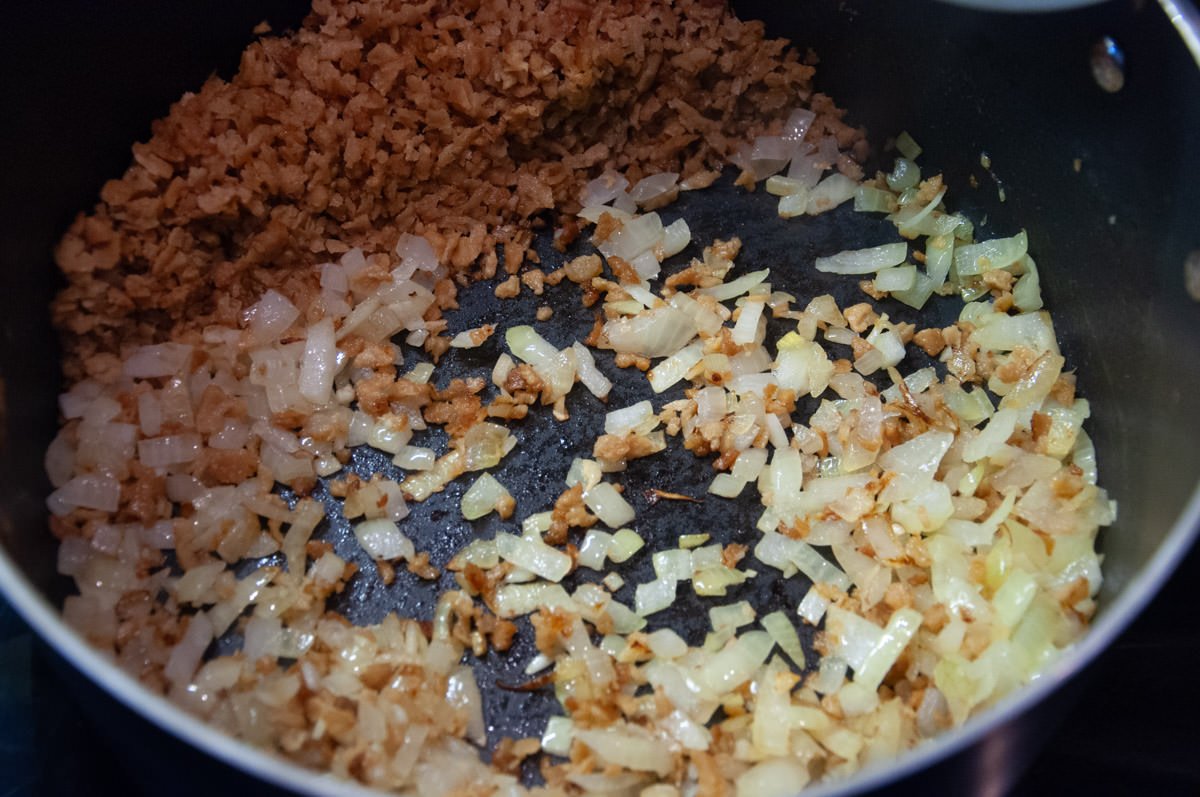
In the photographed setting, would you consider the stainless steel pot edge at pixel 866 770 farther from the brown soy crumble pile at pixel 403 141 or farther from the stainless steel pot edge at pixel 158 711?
the brown soy crumble pile at pixel 403 141

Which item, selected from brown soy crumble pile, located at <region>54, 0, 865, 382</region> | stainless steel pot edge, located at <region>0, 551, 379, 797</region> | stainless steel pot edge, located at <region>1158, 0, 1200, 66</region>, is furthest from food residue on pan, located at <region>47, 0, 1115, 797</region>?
stainless steel pot edge, located at <region>1158, 0, 1200, 66</region>

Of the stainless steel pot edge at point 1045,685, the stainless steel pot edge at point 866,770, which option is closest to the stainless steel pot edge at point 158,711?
the stainless steel pot edge at point 866,770

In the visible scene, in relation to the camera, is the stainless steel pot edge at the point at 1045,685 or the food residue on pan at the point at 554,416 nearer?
the stainless steel pot edge at the point at 1045,685

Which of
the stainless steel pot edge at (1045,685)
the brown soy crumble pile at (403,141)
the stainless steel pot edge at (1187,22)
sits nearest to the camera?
the stainless steel pot edge at (1045,685)

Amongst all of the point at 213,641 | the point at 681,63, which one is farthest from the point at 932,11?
the point at 213,641

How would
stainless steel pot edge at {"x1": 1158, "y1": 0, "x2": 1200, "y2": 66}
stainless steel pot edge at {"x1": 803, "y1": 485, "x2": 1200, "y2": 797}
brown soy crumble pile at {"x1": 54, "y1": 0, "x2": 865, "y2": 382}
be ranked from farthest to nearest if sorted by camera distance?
brown soy crumble pile at {"x1": 54, "y1": 0, "x2": 865, "y2": 382} → stainless steel pot edge at {"x1": 1158, "y1": 0, "x2": 1200, "y2": 66} → stainless steel pot edge at {"x1": 803, "y1": 485, "x2": 1200, "y2": 797}

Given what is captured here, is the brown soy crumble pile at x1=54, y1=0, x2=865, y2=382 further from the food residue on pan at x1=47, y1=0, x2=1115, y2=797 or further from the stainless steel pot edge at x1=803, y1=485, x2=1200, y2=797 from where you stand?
the stainless steel pot edge at x1=803, y1=485, x2=1200, y2=797
